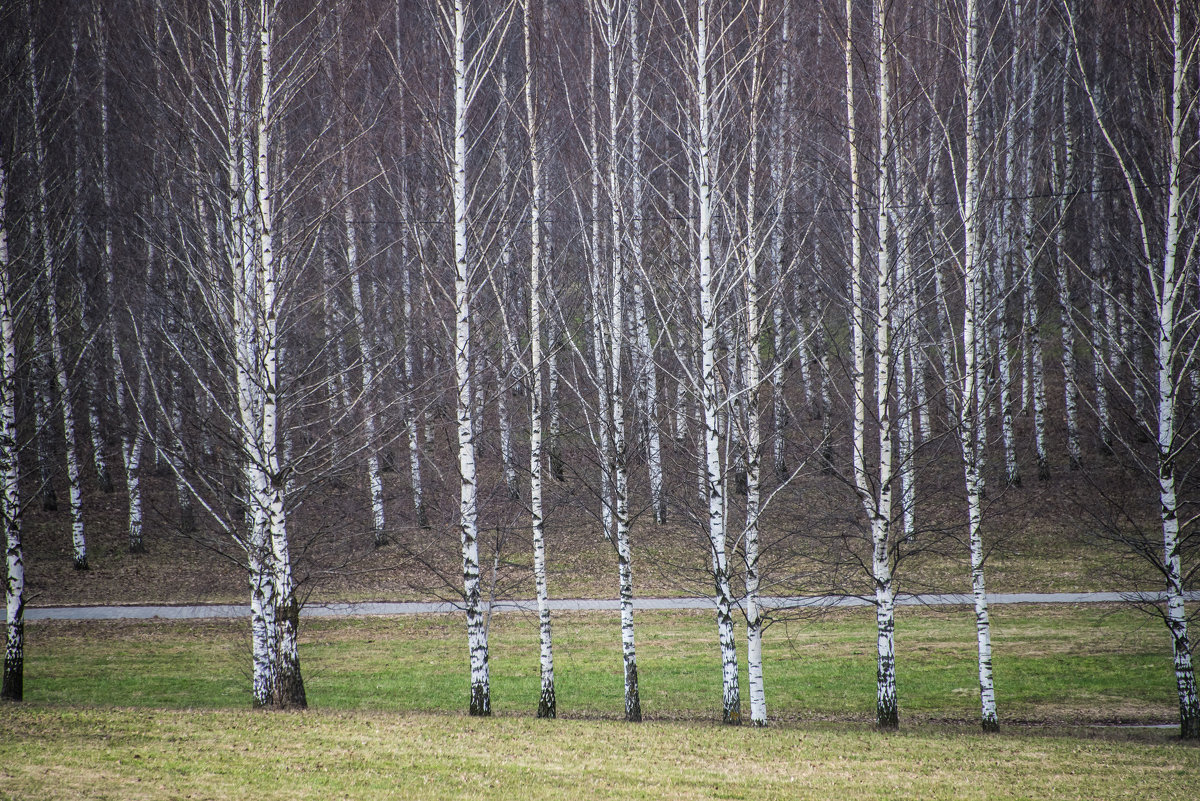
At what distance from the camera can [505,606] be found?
1820 centimetres

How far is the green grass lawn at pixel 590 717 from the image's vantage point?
7.25 metres

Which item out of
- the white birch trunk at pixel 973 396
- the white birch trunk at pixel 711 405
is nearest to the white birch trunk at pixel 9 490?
the white birch trunk at pixel 711 405

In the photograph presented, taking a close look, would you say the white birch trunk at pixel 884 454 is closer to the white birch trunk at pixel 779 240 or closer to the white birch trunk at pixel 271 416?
the white birch trunk at pixel 779 240

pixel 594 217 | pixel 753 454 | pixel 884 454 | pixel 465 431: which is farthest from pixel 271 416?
pixel 884 454

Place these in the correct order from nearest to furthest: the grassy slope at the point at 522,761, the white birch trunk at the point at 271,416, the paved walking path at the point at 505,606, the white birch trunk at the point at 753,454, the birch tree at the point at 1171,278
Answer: the grassy slope at the point at 522,761
the birch tree at the point at 1171,278
the white birch trunk at the point at 271,416
the white birch trunk at the point at 753,454
the paved walking path at the point at 505,606

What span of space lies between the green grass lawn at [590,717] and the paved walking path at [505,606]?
0.47 m

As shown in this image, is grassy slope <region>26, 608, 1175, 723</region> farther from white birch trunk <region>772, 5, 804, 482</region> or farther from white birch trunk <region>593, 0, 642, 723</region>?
white birch trunk <region>772, 5, 804, 482</region>

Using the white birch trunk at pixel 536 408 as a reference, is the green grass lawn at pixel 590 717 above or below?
below

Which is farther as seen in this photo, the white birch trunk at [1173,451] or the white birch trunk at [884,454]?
the white birch trunk at [884,454]

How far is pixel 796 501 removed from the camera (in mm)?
23391

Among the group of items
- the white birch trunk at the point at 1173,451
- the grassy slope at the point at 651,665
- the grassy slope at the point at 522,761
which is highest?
the white birch trunk at the point at 1173,451

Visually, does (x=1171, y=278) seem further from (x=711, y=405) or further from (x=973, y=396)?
(x=711, y=405)

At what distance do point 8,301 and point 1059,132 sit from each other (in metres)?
22.7

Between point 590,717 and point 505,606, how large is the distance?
281 inches
